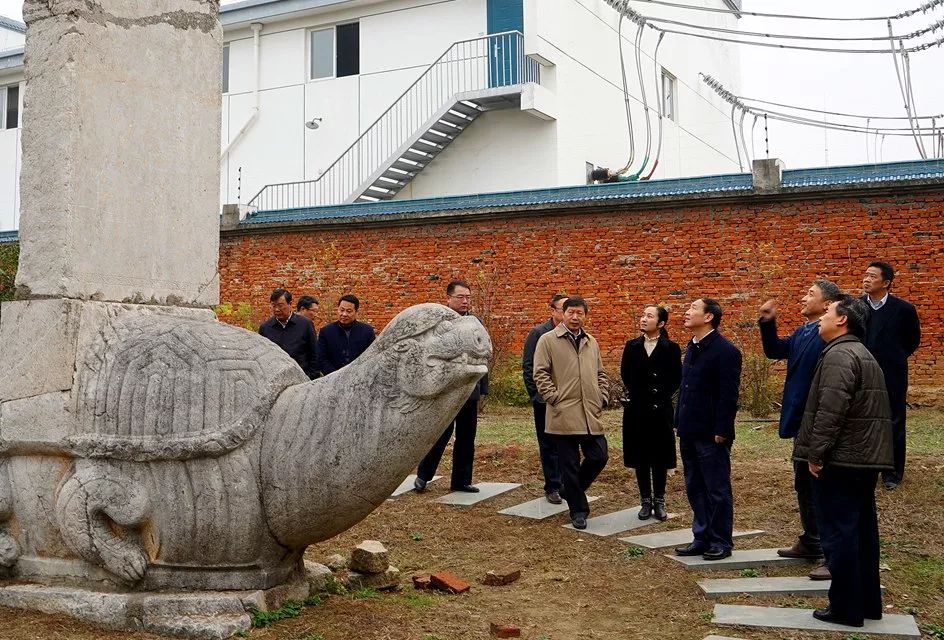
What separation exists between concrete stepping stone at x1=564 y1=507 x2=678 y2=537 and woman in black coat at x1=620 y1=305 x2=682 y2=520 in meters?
0.10

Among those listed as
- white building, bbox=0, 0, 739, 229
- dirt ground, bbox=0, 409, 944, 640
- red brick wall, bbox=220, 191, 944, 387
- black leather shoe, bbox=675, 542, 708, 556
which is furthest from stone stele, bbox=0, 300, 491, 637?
white building, bbox=0, 0, 739, 229

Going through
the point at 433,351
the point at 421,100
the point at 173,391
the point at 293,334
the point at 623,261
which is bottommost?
the point at 173,391

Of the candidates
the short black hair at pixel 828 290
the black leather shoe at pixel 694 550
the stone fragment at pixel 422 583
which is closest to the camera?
the stone fragment at pixel 422 583

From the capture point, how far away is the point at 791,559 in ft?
19.2

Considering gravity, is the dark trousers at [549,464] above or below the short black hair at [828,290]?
below

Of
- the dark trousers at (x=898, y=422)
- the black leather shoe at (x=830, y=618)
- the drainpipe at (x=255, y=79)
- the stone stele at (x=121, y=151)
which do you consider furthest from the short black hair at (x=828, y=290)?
the drainpipe at (x=255, y=79)

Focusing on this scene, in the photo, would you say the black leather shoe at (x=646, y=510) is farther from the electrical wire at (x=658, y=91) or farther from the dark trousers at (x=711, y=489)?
the electrical wire at (x=658, y=91)

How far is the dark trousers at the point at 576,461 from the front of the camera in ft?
22.7

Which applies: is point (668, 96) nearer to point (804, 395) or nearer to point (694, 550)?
point (804, 395)

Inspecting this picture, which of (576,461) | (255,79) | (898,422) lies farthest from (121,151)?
(255,79)

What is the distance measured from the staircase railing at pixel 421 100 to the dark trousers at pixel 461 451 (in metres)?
11.1

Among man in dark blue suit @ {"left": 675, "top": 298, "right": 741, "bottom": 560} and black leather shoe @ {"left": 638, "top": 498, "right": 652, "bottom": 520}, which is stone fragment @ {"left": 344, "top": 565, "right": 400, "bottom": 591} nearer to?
man in dark blue suit @ {"left": 675, "top": 298, "right": 741, "bottom": 560}

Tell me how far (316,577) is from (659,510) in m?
3.18

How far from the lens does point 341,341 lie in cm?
810
